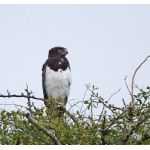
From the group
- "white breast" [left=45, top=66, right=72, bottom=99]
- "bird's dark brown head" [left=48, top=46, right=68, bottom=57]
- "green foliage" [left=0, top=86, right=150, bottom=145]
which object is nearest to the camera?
"green foliage" [left=0, top=86, right=150, bottom=145]

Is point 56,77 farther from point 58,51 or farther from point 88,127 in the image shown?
point 88,127

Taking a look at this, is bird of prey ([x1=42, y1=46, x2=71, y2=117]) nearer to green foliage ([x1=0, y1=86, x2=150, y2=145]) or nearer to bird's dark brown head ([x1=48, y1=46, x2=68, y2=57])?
bird's dark brown head ([x1=48, y1=46, x2=68, y2=57])

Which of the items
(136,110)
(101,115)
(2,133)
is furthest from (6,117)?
(136,110)

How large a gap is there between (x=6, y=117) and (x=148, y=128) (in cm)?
84

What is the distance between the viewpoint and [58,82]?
6.29 meters

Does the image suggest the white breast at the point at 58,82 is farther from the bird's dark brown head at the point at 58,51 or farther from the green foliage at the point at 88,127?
the green foliage at the point at 88,127

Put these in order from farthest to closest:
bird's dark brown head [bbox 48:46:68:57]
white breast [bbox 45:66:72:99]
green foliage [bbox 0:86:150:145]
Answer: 1. bird's dark brown head [bbox 48:46:68:57]
2. white breast [bbox 45:66:72:99]
3. green foliage [bbox 0:86:150:145]

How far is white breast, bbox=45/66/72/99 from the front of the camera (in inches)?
247

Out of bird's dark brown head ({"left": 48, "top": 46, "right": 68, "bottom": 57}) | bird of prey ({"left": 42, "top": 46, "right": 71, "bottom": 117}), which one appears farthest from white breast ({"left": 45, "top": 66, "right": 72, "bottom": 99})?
bird's dark brown head ({"left": 48, "top": 46, "right": 68, "bottom": 57})

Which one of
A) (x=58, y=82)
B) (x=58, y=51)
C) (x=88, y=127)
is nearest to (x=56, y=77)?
(x=58, y=82)

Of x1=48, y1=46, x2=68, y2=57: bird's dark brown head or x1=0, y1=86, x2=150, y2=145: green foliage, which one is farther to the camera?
x1=48, y1=46, x2=68, y2=57: bird's dark brown head

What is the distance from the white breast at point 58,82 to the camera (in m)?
6.29

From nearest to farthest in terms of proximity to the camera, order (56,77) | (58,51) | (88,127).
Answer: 1. (88,127)
2. (56,77)
3. (58,51)

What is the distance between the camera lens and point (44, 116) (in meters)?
3.04
